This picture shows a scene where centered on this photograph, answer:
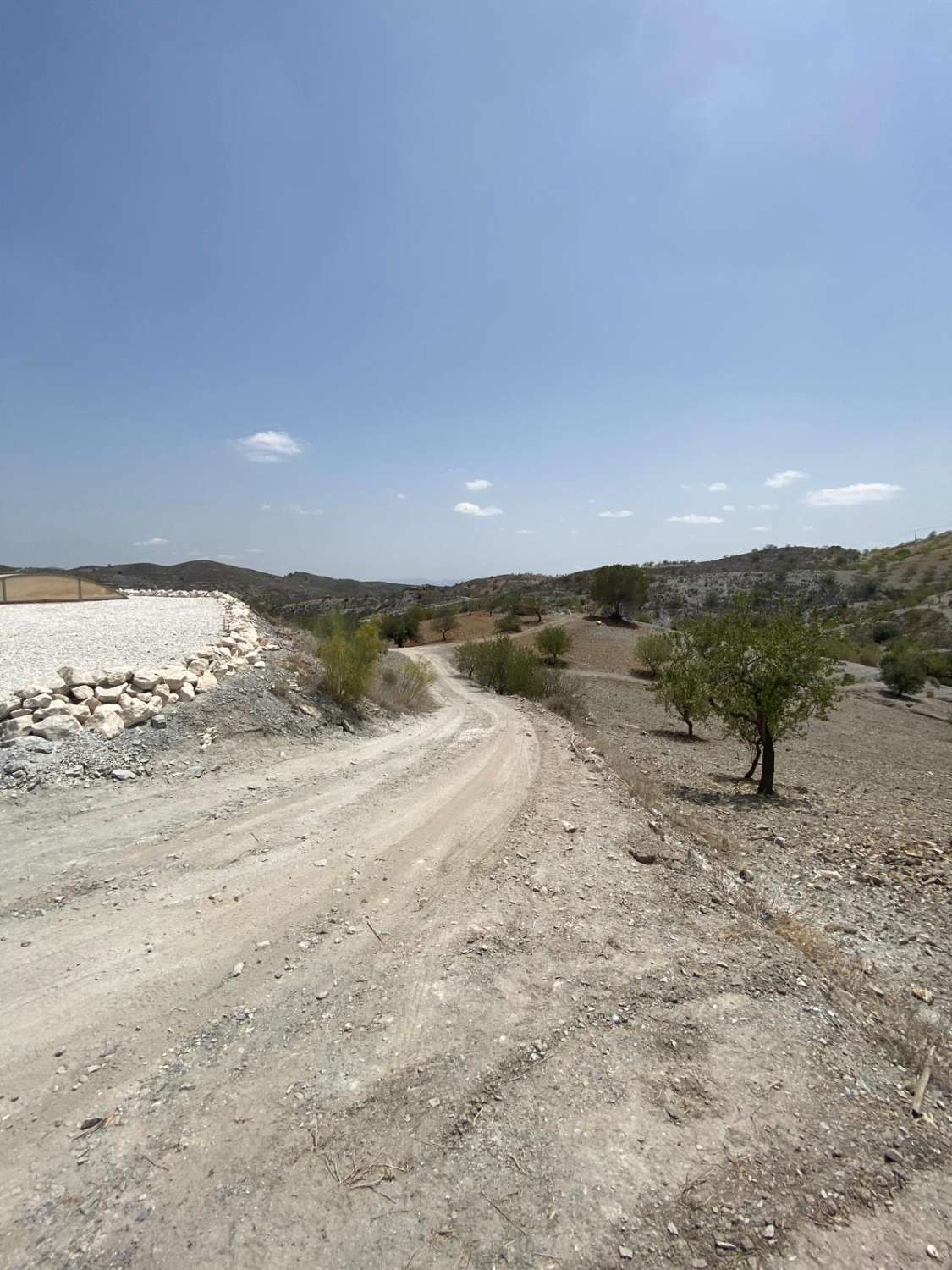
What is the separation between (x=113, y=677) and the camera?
9219mm

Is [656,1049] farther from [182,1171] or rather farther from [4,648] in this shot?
[4,648]

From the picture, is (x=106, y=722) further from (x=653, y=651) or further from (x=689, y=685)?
(x=653, y=651)

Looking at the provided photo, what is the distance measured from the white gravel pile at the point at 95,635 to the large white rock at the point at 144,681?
2.19ft

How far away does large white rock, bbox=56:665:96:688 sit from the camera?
8.80 meters

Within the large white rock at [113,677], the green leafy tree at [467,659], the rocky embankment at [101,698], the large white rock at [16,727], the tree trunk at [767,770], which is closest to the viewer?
the large white rock at [16,727]

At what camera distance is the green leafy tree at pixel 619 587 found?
174 ft

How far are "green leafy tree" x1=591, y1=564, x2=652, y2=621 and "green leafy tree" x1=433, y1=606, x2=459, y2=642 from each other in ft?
46.7

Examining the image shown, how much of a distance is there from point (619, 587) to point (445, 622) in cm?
1676

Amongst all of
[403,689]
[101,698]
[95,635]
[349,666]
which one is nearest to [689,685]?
[403,689]

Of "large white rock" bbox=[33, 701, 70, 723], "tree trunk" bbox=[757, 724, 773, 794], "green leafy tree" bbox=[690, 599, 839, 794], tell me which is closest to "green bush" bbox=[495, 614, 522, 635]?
"green leafy tree" bbox=[690, 599, 839, 794]

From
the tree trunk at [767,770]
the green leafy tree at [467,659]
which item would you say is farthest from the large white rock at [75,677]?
the green leafy tree at [467,659]

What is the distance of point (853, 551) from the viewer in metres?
88.9

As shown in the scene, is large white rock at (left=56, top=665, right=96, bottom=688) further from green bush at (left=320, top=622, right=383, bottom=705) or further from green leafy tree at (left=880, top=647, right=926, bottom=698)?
green leafy tree at (left=880, top=647, right=926, bottom=698)

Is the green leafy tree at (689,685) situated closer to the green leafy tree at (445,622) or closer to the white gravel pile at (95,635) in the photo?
the white gravel pile at (95,635)
